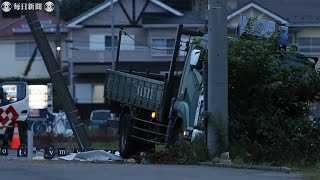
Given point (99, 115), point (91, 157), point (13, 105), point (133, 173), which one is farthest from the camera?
point (99, 115)

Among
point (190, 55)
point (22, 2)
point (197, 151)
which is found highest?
point (22, 2)

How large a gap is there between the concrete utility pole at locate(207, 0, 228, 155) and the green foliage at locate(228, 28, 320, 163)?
441mm

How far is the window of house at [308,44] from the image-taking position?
5081 centimetres

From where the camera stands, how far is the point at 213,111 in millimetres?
14477

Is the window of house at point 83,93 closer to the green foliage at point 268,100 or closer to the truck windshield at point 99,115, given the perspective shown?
the truck windshield at point 99,115

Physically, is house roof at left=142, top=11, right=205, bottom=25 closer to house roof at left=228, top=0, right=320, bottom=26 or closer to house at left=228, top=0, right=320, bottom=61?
house roof at left=228, top=0, right=320, bottom=26

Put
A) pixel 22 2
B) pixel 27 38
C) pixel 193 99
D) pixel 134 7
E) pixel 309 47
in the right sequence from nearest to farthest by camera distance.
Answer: pixel 193 99 → pixel 22 2 → pixel 309 47 → pixel 134 7 → pixel 27 38

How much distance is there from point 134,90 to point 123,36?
3871 centimetres

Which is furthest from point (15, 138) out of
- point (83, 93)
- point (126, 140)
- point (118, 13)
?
point (83, 93)

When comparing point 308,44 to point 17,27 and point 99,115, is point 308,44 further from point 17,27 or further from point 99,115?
point 17,27

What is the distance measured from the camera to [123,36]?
56.7 m

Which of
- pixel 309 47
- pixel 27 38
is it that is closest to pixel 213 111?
pixel 309 47

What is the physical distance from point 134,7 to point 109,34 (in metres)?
3.26

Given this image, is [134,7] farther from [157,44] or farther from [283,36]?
[283,36]
